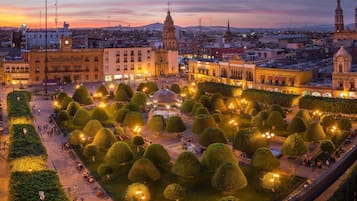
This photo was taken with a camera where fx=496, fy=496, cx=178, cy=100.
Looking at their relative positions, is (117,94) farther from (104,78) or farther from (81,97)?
(104,78)

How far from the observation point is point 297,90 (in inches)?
2685

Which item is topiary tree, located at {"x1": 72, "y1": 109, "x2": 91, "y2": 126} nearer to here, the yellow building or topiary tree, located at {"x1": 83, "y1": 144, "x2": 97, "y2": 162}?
topiary tree, located at {"x1": 83, "y1": 144, "x2": 97, "y2": 162}

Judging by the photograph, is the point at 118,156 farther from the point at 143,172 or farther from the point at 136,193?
the point at 136,193

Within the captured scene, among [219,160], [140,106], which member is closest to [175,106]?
[140,106]

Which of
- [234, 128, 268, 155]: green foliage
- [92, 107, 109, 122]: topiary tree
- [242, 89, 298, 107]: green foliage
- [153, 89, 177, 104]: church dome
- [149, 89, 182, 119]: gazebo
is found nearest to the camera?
[234, 128, 268, 155]: green foliage

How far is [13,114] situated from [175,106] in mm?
19178

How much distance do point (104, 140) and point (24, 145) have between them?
807cm

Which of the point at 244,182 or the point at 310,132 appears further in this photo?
the point at 310,132

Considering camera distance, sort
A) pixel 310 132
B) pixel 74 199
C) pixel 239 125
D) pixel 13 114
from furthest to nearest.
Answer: pixel 239 125 → pixel 13 114 → pixel 310 132 → pixel 74 199

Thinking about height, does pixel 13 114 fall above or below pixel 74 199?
above

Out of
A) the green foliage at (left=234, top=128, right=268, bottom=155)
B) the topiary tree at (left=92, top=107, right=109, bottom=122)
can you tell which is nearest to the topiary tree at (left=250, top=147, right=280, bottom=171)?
the green foliage at (left=234, top=128, right=268, bottom=155)

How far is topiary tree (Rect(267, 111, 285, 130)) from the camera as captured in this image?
165 feet

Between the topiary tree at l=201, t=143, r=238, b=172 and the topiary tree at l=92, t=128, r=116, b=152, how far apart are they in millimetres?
10200

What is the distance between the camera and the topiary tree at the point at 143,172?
33938mm
